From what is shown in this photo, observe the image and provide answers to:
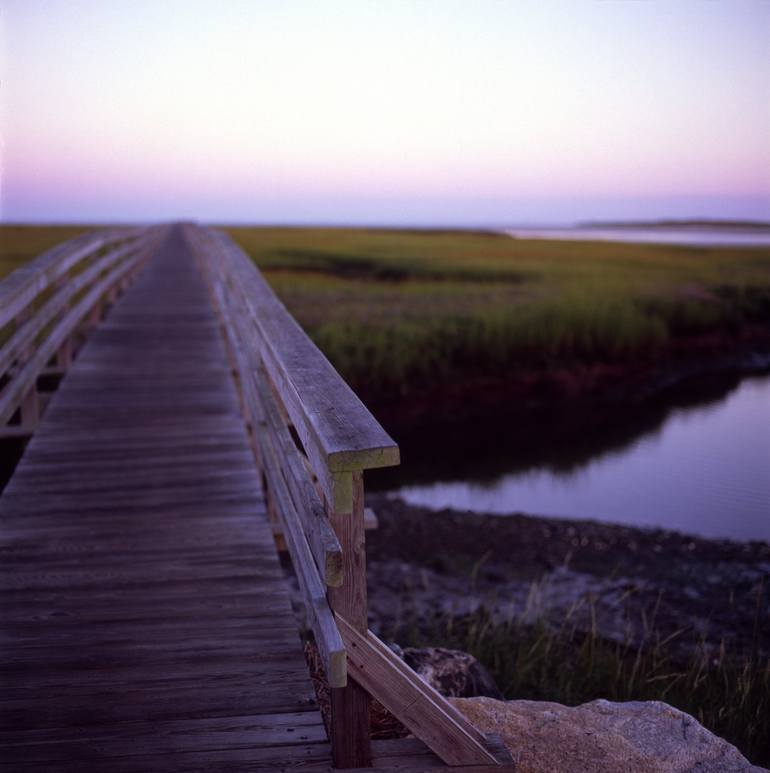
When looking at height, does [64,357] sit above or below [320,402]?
below

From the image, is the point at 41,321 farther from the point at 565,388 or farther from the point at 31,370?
the point at 565,388

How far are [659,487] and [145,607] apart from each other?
10.2 m

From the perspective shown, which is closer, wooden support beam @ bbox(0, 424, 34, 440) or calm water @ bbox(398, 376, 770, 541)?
wooden support beam @ bbox(0, 424, 34, 440)

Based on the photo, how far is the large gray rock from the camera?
2.58 m

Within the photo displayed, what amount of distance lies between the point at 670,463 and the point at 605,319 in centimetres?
674

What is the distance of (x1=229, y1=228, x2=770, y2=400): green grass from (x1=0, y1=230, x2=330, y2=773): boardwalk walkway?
31.7 feet

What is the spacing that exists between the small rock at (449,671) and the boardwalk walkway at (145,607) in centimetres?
61

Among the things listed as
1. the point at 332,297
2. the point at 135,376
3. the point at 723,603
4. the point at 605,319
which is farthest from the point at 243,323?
the point at 332,297

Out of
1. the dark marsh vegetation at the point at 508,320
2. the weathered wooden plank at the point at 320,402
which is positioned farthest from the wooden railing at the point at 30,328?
the dark marsh vegetation at the point at 508,320

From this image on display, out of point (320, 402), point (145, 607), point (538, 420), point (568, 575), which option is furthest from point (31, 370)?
point (538, 420)

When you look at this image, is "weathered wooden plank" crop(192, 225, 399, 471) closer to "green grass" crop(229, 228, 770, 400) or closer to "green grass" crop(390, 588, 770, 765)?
"green grass" crop(390, 588, 770, 765)

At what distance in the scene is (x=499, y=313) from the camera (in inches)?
739

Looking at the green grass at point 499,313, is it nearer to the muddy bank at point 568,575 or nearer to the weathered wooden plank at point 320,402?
the muddy bank at point 568,575

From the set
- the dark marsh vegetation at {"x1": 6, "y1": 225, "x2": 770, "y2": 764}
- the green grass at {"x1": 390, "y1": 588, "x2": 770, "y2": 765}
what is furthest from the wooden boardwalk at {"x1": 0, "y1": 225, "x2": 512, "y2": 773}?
the dark marsh vegetation at {"x1": 6, "y1": 225, "x2": 770, "y2": 764}
